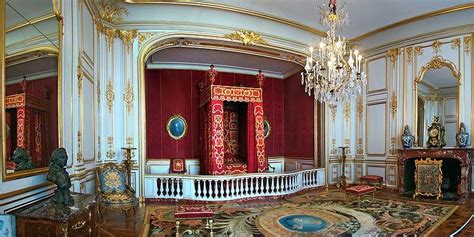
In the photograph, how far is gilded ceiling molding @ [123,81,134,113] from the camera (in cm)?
609

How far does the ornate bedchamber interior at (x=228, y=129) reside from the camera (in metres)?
7.03

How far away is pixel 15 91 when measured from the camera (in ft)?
8.46

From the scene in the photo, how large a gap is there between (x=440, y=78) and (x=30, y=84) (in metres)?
7.65

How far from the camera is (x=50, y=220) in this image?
247 centimetres

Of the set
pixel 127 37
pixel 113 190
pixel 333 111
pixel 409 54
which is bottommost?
pixel 113 190

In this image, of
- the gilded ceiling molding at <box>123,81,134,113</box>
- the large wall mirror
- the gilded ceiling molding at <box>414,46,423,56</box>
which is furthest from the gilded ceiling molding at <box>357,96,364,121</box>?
the large wall mirror

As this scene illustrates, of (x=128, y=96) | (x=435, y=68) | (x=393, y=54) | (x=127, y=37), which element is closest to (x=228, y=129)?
(x=128, y=96)

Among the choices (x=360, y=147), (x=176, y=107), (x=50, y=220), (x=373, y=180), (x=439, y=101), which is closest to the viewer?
(x=50, y=220)

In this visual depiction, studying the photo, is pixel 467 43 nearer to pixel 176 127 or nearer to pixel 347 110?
pixel 347 110

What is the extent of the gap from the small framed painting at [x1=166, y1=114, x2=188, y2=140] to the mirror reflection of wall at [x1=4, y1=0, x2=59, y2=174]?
5051mm

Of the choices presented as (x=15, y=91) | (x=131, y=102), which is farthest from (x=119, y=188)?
(x=15, y=91)

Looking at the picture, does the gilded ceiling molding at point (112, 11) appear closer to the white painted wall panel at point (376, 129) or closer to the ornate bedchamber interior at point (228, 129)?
the ornate bedchamber interior at point (228, 129)

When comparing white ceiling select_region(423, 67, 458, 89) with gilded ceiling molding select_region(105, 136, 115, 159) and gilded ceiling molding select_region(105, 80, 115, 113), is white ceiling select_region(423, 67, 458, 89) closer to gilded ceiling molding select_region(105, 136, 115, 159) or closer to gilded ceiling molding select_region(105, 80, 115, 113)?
gilded ceiling molding select_region(105, 80, 115, 113)

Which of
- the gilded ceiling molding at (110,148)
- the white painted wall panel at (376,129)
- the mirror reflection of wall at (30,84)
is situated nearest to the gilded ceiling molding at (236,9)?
the white painted wall panel at (376,129)
